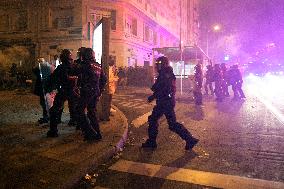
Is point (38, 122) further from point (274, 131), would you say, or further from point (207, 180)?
point (274, 131)

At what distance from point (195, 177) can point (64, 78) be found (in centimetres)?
368

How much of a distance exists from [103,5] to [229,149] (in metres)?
26.6

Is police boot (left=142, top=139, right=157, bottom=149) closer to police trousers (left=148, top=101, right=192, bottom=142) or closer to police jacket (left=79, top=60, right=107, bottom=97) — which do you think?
police trousers (left=148, top=101, right=192, bottom=142)

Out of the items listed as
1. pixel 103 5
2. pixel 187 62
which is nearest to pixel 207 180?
pixel 187 62

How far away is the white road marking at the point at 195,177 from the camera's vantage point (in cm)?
462

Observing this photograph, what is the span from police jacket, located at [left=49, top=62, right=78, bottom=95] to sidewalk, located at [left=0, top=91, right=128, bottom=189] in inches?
45.4

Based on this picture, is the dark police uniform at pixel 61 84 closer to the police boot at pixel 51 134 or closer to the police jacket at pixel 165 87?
the police boot at pixel 51 134

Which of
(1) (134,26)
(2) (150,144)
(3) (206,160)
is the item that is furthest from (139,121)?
(1) (134,26)

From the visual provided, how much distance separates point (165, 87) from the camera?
641 centimetres

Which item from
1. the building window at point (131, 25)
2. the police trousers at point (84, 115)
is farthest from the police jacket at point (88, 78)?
the building window at point (131, 25)

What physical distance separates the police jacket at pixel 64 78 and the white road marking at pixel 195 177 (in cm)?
229

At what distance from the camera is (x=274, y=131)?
8555 millimetres

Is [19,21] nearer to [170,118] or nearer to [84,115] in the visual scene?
[84,115]

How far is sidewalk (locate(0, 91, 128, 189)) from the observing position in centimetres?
455
